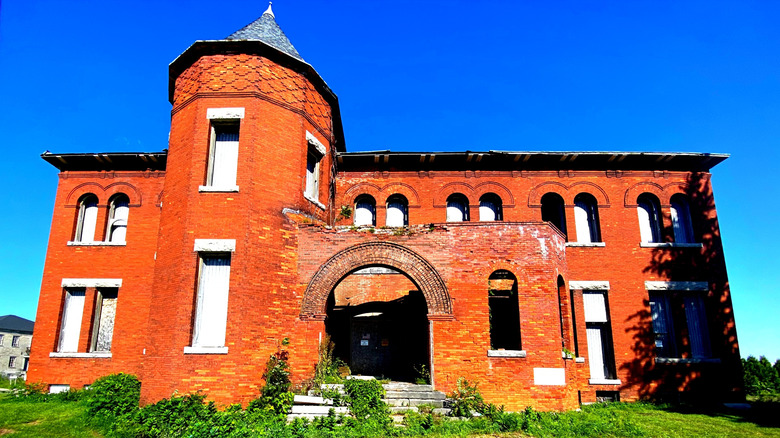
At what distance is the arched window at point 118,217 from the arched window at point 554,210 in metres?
16.2

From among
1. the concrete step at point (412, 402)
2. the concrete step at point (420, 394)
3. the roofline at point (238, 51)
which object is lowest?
the concrete step at point (412, 402)

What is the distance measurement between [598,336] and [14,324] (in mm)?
58469

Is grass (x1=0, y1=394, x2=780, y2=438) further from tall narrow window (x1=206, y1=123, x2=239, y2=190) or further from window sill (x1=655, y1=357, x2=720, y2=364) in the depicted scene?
tall narrow window (x1=206, y1=123, x2=239, y2=190)

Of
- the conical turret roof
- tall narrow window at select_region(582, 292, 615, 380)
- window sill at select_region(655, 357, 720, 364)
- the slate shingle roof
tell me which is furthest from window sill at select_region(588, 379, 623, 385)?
the slate shingle roof

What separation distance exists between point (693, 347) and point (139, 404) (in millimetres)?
17564

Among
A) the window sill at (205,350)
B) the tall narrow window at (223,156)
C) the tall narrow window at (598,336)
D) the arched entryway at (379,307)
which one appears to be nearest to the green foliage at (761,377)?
the tall narrow window at (598,336)

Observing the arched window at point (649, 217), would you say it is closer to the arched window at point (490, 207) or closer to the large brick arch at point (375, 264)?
the arched window at point (490, 207)

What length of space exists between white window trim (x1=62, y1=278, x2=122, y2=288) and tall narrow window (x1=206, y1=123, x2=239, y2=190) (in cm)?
687

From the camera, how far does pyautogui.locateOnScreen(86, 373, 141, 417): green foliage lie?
10945mm

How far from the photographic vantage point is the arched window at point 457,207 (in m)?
17.6

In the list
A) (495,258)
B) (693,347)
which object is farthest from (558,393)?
(693,347)

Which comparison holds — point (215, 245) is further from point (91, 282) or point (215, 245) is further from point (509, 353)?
point (509, 353)

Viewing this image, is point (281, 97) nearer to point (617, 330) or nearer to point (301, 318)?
point (301, 318)

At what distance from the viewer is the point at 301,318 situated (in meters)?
12.1
